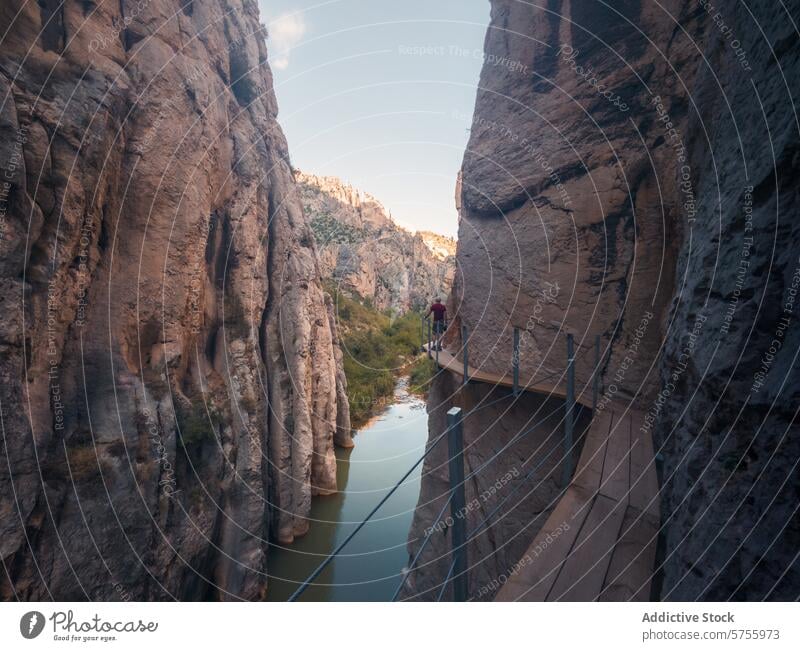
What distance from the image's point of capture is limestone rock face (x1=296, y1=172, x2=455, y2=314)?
168 feet

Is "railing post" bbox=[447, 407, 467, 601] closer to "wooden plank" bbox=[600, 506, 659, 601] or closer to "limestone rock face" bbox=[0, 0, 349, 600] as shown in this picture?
"wooden plank" bbox=[600, 506, 659, 601]

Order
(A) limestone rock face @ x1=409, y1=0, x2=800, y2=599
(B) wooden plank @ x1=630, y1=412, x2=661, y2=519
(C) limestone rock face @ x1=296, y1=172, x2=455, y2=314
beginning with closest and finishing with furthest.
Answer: (A) limestone rock face @ x1=409, y1=0, x2=800, y2=599 < (B) wooden plank @ x1=630, y1=412, x2=661, y2=519 < (C) limestone rock face @ x1=296, y1=172, x2=455, y2=314

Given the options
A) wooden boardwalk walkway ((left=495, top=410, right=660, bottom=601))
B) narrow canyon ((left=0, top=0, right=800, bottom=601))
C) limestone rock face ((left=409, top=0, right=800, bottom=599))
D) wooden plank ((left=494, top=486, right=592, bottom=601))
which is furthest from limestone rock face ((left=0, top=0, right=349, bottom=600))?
wooden boardwalk walkway ((left=495, top=410, right=660, bottom=601))

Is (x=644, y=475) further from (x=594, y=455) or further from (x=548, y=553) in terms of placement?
(x=548, y=553)

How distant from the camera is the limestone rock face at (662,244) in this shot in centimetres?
204

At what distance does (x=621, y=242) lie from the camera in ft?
17.1

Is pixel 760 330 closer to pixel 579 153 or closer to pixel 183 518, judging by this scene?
pixel 579 153

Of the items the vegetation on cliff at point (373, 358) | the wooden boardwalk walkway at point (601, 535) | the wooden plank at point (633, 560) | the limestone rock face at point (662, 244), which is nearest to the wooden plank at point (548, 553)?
the wooden boardwalk walkway at point (601, 535)

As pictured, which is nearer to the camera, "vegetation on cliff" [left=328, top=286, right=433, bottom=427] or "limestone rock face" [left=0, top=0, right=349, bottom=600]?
"limestone rock face" [left=0, top=0, right=349, bottom=600]

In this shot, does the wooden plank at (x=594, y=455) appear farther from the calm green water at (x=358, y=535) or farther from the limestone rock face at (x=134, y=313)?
the limestone rock face at (x=134, y=313)

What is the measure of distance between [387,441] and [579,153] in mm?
22177

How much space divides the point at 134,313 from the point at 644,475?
10.2 m

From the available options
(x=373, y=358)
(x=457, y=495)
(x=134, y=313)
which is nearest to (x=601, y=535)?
(x=457, y=495)

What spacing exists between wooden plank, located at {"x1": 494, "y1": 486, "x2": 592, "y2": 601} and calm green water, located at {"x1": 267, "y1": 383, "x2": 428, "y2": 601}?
27.1 feet
